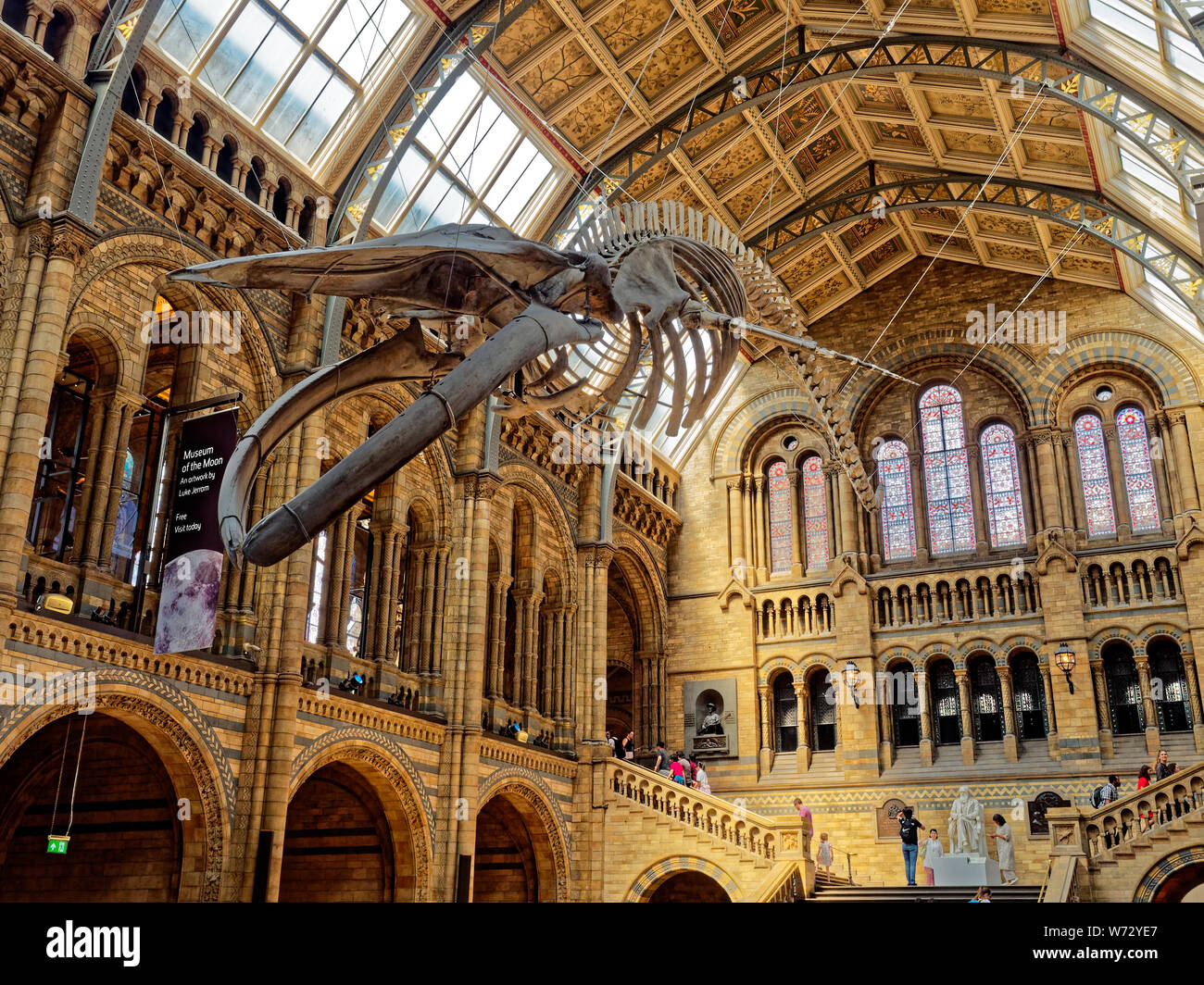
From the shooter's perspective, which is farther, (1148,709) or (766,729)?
(766,729)

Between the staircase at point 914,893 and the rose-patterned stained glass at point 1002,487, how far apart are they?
906 cm

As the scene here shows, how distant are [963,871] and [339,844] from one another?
37.3ft

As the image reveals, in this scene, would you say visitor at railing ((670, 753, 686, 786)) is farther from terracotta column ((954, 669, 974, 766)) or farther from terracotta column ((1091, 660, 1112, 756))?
terracotta column ((1091, 660, 1112, 756))

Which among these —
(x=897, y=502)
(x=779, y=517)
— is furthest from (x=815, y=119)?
(x=779, y=517)

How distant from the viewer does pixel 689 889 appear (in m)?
23.5

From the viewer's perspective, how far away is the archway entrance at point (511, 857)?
22.4 m

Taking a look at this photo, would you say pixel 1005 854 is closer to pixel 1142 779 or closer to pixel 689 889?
pixel 1142 779

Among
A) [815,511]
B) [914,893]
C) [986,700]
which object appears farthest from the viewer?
[815,511]

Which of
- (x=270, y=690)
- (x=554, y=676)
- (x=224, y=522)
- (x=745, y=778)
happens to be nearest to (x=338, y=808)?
(x=270, y=690)

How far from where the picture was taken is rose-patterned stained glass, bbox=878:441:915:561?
90.3 feet

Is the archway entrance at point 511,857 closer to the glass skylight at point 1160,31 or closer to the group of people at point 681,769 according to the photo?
the group of people at point 681,769

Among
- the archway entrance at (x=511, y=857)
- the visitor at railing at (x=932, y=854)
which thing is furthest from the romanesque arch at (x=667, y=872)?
the visitor at railing at (x=932, y=854)
